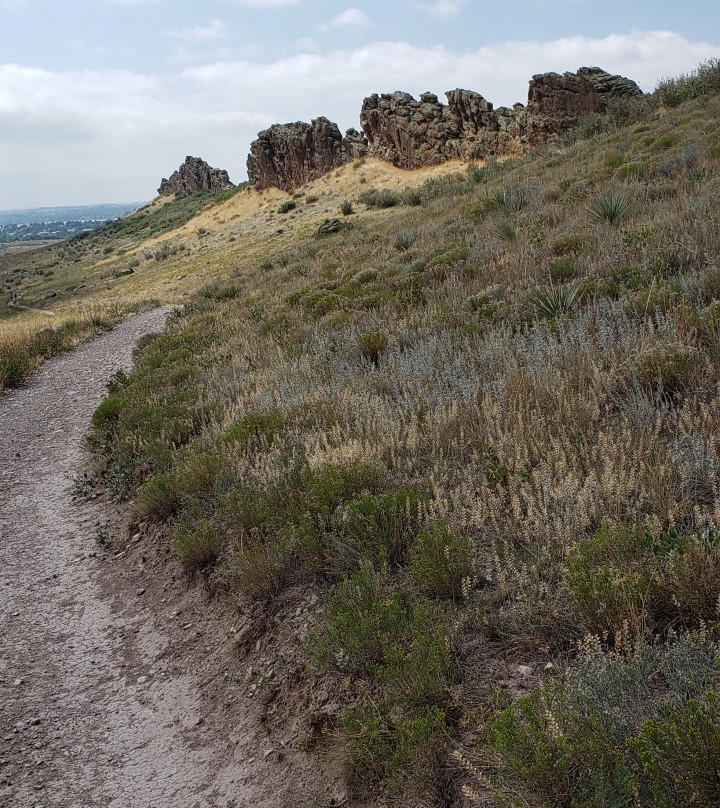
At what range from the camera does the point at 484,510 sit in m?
3.56

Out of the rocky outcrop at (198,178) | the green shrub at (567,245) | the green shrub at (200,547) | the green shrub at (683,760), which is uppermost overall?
the rocky outcrop at (198,178)

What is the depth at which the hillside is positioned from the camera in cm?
216

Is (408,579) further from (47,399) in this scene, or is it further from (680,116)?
(680,116)

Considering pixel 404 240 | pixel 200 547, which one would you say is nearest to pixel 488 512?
pixel 200 547

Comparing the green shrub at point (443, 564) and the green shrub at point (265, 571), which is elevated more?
the green shrub at point (443, 564)

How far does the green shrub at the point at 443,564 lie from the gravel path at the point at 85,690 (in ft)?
4.07

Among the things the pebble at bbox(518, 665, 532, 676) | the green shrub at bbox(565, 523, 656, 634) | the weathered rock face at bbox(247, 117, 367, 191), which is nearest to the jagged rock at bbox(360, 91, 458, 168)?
the weathered rock face at bbox(247, 117, 367, 191)

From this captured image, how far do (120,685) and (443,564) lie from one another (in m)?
2.27

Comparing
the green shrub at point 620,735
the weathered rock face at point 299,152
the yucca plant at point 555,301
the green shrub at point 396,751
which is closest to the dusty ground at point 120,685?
the green shrub at point 396,751

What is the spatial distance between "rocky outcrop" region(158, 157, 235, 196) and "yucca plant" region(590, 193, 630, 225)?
262 ft

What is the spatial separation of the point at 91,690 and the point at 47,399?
29.4ft

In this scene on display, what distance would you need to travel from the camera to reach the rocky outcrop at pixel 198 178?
85.4m

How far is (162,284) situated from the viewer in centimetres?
3128

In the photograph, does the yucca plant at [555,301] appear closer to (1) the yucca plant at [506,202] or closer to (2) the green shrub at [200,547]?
(2) the green shrub at [200,547]
